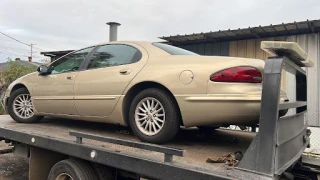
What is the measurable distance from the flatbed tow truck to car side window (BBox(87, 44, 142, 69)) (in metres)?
0.87

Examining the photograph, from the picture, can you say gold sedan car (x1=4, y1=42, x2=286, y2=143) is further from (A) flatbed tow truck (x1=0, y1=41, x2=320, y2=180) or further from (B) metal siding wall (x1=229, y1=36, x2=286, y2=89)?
(B) metal siding wall (x1=229, y1=36, x2=286, y2=89)

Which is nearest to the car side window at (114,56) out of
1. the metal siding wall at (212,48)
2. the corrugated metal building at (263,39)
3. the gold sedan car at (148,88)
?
the gold sedan car at (148,88)

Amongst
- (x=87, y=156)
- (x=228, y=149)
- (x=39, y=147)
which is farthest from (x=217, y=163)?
(x=39, y=147)

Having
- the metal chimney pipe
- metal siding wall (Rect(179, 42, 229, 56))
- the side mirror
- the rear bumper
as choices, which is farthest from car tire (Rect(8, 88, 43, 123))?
metal siding wall (Rect(179, 42, 229, 56))

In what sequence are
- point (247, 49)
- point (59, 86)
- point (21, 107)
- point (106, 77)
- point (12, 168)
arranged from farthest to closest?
1. point (247, 49)
2. point (12, 168)
3. point (21, 107)
4. point (59, 86)
5. point (106, 77)

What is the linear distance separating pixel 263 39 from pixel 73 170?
715 centimetres

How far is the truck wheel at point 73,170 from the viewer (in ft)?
10.5

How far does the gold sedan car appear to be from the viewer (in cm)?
273

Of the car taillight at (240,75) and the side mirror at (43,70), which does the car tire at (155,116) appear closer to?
the car taillight at (240,75)

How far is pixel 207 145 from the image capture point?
3260mm

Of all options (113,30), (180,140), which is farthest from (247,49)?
(180,140)

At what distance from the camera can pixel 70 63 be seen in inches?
172

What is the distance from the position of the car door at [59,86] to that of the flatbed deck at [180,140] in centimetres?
29

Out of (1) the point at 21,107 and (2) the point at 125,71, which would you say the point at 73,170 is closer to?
(2) the point at 125,71
